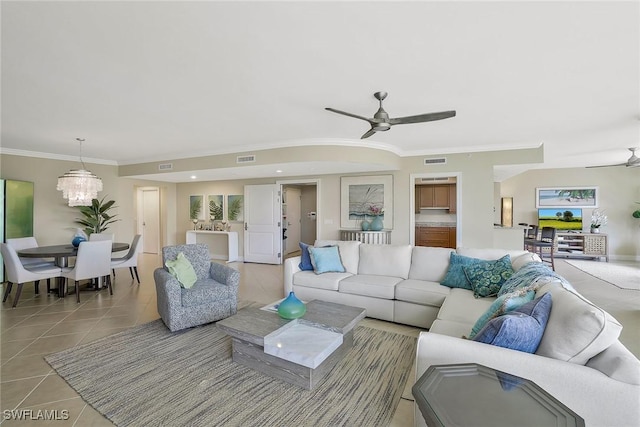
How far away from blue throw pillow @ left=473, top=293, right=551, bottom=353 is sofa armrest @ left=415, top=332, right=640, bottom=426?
0.05 metres

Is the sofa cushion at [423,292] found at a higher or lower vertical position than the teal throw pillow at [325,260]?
lower

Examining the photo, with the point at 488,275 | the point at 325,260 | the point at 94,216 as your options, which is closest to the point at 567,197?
the point at 488,275

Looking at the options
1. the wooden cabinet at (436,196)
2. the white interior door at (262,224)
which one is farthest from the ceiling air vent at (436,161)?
the white interior door at (262,224)

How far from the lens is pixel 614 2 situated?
1653mm

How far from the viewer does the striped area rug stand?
189 centimetres

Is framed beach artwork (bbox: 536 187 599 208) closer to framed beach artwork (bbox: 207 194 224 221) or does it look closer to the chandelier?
framed beach artwork (bbox: 207 194 224 221)

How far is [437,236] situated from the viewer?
8.10 meters

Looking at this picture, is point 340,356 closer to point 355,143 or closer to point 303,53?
point 303,53

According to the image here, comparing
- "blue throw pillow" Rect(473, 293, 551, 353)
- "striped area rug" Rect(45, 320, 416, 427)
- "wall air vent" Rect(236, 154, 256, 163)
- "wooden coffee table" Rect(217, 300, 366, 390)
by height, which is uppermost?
"wall air vent" Rect(236, 154, 256, 163)

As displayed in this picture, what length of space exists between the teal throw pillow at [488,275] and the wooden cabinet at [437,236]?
15.9 ft

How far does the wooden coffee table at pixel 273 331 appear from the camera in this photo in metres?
2.21

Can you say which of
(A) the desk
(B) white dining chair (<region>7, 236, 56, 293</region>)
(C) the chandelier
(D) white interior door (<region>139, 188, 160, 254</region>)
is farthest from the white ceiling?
(D) white interior door (<region>139, 188, 160, 254</region>)

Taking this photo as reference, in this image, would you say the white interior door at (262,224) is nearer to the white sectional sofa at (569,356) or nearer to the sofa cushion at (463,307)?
the sofa cushion at (463,307)

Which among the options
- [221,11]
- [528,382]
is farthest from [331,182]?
[528,382]
